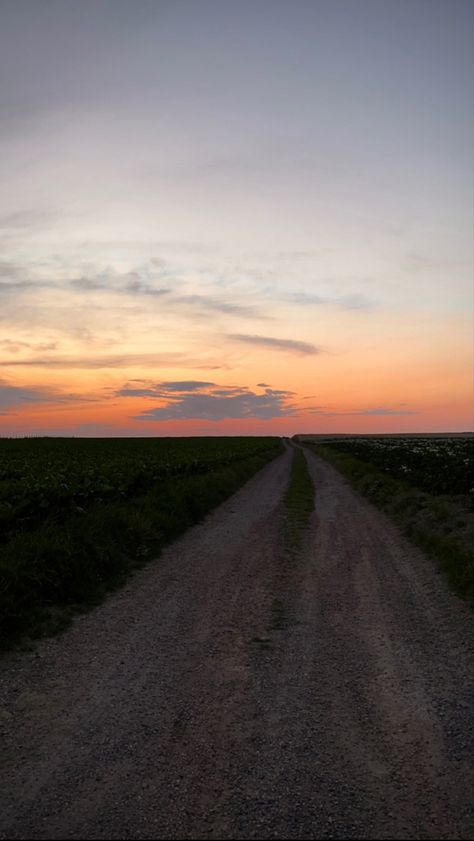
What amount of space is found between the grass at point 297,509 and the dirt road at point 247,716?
16.1ft

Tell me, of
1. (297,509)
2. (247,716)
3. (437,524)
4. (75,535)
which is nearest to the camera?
(247,716)

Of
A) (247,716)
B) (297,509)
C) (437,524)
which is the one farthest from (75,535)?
(297,509)

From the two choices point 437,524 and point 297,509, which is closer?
point 437,524

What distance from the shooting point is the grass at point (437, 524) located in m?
12.4

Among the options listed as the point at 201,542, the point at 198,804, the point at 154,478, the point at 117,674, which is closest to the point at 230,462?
the point at 154,478

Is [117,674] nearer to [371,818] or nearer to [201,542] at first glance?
[371,818]

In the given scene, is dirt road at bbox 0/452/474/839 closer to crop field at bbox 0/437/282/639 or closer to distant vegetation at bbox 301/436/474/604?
crop field at bbox 0/437/282/639

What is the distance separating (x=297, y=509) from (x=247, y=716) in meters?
16.8

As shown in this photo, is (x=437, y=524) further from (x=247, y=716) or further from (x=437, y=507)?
(x=247, y=716)

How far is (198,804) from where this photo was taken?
4.79 meters

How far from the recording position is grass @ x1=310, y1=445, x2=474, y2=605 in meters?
12.4

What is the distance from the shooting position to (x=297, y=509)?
23.0 meters

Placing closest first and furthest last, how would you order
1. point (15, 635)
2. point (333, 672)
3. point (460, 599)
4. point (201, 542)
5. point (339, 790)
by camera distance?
point (339, 790), point (333, 672), point (15, 635), point (460, 599), point (201, 542)

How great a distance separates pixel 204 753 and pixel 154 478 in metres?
19.6
